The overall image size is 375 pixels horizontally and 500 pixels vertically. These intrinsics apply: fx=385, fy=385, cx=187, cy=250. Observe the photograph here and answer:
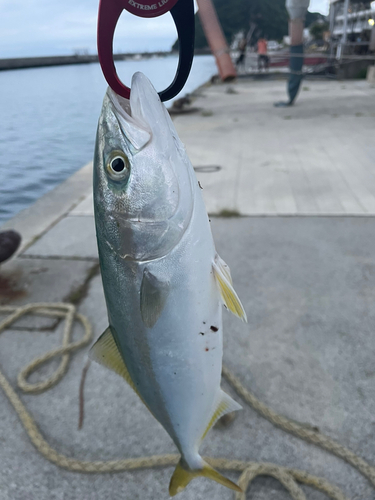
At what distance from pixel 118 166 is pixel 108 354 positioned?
678 mm

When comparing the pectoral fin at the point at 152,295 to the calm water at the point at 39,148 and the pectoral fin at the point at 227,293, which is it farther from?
the calm water at the point at 39,148

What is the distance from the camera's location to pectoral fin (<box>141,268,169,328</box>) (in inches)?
46.4

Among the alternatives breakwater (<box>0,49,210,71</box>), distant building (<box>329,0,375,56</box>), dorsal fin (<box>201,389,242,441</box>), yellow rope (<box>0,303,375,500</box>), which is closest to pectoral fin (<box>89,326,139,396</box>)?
Result: dorsal fin (<box>201,389,242,441</box>)

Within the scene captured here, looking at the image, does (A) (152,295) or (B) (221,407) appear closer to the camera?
(A) (152,295)

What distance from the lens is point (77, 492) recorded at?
6.57 ft

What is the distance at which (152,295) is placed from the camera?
1183 mm

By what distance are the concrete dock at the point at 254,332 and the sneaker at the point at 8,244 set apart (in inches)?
10.0

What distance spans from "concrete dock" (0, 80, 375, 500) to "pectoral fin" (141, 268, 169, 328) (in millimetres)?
1279

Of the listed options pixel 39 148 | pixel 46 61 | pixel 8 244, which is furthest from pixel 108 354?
pixel 46 61

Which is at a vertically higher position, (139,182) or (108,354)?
(139,182)

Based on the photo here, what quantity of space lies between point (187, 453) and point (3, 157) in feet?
40.0

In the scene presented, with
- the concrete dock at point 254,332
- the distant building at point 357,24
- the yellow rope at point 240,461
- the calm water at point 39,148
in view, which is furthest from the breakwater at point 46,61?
the yellow rope at point 240,461

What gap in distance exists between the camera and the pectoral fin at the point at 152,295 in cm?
118

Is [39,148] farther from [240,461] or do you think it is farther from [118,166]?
[118,166]
